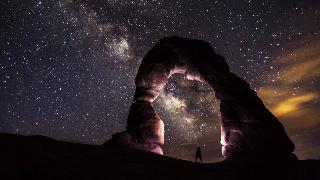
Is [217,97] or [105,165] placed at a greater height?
[217,97]

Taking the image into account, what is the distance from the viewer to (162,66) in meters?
30.0

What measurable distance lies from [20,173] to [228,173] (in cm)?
1048

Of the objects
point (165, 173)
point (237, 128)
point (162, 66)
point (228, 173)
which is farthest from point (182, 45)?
point (165, 173)

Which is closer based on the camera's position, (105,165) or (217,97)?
(105,165)

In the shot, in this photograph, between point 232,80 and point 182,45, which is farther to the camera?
point 182,45

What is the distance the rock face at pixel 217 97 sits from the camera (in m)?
22.5

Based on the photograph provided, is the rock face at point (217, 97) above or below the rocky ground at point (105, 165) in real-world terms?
above

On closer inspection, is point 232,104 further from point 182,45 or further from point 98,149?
point 98,149

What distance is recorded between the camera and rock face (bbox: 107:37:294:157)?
2247cm

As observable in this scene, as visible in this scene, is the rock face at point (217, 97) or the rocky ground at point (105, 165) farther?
the rock face at point (217, 97)

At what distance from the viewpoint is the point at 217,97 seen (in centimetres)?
2589

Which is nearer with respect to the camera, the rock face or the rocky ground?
the rocky ground

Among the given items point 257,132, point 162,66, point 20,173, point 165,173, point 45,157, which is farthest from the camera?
point 162,66

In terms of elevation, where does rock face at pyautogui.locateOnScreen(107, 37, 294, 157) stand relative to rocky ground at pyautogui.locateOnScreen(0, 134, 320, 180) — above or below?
above
